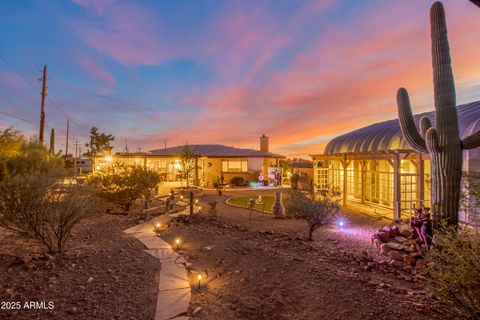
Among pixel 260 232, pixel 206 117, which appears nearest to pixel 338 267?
pixel 260 232

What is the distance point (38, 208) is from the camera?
17.5ft

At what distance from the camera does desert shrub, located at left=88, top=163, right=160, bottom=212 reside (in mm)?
11320

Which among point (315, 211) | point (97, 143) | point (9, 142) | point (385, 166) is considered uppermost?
point (97, 143)

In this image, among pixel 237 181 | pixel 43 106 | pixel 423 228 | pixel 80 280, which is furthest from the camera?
pixel 237 181

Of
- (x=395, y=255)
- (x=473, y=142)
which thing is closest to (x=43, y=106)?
(x=395, y=255)

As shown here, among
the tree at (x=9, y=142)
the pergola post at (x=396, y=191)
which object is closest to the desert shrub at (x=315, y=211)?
the pergola post at (x=396, y=191)

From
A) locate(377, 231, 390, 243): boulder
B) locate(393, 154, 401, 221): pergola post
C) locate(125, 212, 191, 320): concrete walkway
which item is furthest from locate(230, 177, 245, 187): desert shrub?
locate(377, 231, 390, 243): boulder

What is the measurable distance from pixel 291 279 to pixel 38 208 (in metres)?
5.38

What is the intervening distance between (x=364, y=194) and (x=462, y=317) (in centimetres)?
1226

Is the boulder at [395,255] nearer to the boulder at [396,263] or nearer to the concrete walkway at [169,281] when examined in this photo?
the boulder at [396,263]

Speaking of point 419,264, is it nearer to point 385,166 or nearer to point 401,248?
point 401,248

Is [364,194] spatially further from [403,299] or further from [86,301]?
[86,301]

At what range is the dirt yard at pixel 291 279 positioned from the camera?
3531 millimetres

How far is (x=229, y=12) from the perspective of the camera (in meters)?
9.86
